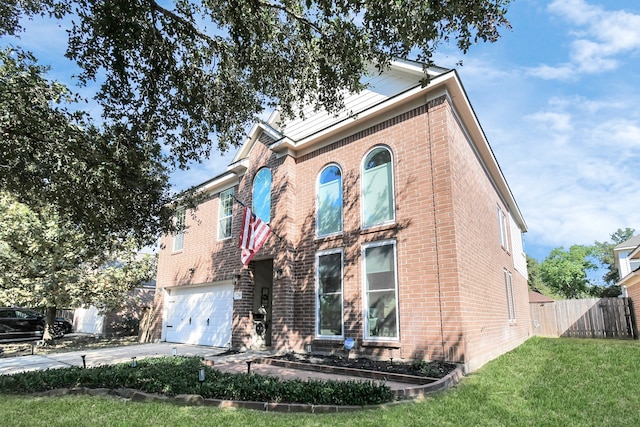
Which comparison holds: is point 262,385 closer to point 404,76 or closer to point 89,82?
point 89,82

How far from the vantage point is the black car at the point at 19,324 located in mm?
15742

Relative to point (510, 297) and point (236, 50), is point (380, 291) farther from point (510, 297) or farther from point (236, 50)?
point (510, 297)

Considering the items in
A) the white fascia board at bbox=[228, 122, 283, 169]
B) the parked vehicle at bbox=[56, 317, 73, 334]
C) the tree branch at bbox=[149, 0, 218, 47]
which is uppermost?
→ the white fascia board at bbox=[228, 122, 283, 169]

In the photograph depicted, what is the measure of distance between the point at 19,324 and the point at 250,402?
1639cm

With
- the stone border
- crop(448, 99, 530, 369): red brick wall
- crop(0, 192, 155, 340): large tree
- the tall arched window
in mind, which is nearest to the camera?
the stone border

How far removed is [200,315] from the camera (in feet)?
45.1

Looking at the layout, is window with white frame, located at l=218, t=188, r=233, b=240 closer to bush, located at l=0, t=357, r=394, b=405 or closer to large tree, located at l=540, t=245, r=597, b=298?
bush, located at l=0, t=357, r=394, b=405

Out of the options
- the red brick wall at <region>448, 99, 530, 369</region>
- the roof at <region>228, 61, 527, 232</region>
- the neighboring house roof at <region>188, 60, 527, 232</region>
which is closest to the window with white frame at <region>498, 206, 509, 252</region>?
the red brick wall at <region>448, 99, 530, 369</region>

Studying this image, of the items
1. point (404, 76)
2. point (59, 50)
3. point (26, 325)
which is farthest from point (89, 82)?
point (26, 325)

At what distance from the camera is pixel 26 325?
1620 centimetres

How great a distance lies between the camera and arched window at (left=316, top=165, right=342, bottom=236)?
10.2m

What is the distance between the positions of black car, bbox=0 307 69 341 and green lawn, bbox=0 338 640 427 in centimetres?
1295

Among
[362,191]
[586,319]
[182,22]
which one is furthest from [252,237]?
[586,319]

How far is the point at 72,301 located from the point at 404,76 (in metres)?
14.8
